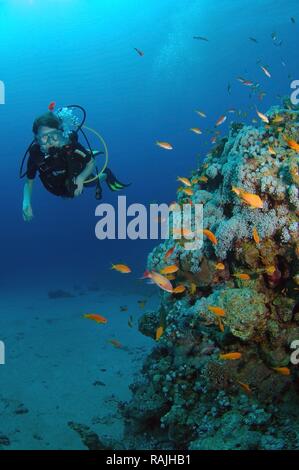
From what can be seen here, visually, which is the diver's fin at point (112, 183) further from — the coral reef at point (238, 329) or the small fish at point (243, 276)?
the small fish at point (243, 276)

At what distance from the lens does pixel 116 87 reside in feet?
218

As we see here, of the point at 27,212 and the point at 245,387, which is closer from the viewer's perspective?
the point at 245,387

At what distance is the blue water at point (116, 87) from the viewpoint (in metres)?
36.5

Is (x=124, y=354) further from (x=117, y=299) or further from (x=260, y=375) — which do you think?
(x=117, y=299)

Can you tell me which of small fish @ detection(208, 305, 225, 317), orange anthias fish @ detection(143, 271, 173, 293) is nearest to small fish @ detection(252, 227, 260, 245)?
small fish @ detection(208, 305, 225, 317)

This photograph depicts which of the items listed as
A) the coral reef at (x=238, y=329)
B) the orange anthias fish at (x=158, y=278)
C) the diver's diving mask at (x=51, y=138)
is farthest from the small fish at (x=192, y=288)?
the diver's diving mask at (x=51, y=138)

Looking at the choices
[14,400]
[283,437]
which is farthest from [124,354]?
[283,437]

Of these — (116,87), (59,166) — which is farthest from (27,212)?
(116,87)

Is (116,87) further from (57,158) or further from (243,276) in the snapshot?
(243,276)

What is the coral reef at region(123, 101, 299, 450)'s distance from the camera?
4.13 metres

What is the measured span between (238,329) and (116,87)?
68514 millimetres

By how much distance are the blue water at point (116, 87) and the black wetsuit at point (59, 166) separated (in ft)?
13.8

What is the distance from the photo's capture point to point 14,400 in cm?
749
